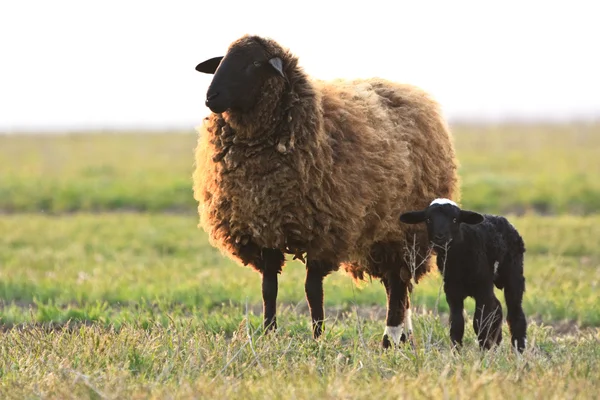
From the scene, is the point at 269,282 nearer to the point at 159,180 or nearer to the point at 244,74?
the point at 244,74

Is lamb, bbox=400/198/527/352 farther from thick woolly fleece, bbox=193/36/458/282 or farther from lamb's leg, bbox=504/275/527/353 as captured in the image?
thick woolly fleece, bbox=193/36/458/282

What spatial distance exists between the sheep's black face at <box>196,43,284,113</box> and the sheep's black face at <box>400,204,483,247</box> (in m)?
1.65

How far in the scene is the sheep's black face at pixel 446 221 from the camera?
A: 6.90 metres

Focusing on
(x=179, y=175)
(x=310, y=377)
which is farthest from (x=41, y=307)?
(x=179, y=175)

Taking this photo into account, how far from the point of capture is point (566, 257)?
15.0 meters

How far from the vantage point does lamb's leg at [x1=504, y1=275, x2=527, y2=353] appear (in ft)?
24.6

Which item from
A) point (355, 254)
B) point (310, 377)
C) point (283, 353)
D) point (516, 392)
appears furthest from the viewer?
point (355, 254)

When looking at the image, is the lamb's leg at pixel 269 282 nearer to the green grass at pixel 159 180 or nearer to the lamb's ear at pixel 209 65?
the lamb's ear at pixel 209 65

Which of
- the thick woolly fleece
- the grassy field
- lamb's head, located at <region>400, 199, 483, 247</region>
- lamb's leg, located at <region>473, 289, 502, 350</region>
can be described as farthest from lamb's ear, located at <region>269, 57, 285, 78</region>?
lamb's leg, located at <region>473, 289, 502, 350</region>

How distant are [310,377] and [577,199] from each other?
17.2 metres

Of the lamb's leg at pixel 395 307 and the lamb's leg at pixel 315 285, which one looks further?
the lamb's leg at pixel 395 307

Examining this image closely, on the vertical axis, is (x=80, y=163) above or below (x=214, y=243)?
below

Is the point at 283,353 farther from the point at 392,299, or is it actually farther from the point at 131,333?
the point at 392,299

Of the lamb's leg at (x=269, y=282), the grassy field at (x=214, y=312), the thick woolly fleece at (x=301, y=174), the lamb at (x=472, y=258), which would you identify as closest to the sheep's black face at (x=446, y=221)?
the lamb at (x=472, y=258)
